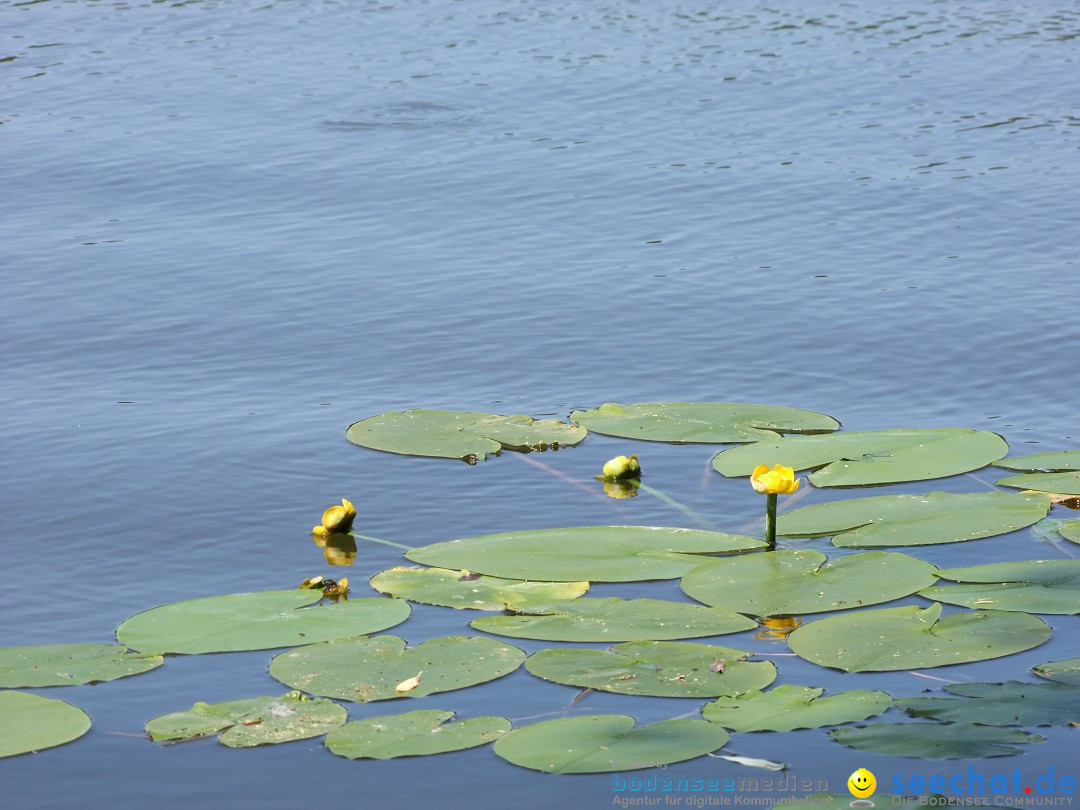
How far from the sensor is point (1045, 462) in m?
9.87

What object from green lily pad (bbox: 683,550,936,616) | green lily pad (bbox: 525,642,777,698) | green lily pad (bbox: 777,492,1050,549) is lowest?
green lily pad (bbox: 525,642,777,698)

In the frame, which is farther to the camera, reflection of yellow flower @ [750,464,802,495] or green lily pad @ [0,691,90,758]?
reflection of yellow flower @ [750,464,802,495]

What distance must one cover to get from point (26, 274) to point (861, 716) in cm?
1154

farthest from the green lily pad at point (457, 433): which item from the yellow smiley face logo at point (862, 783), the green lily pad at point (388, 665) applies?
the yellow smiley face logo at point (862, 783)

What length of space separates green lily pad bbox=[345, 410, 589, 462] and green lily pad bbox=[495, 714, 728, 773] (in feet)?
13.3

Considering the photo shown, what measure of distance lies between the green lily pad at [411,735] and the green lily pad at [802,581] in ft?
5.53

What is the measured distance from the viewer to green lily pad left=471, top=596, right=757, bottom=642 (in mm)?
7590

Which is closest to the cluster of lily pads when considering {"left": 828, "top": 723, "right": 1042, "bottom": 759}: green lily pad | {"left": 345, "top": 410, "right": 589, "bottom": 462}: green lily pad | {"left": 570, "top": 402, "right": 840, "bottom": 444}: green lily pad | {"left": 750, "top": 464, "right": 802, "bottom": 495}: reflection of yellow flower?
{"left": 828, "top": 723, "right": 1042, "bottom": 759}: green lily pad

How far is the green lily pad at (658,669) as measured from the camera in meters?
6.99

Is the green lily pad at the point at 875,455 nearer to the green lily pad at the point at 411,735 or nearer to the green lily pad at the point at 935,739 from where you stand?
the green lily pad at the point at 935,739

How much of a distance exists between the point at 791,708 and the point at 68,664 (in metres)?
3.49

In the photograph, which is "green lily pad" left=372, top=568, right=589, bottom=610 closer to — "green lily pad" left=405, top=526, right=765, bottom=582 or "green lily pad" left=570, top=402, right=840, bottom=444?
"green lily pad" left=405, top=526, right=765, bottom=582

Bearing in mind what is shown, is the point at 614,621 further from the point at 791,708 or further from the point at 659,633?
the point at 791,708

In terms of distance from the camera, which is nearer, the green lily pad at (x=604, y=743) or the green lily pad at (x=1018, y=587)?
the green lily pad at (x=604, y=743)
